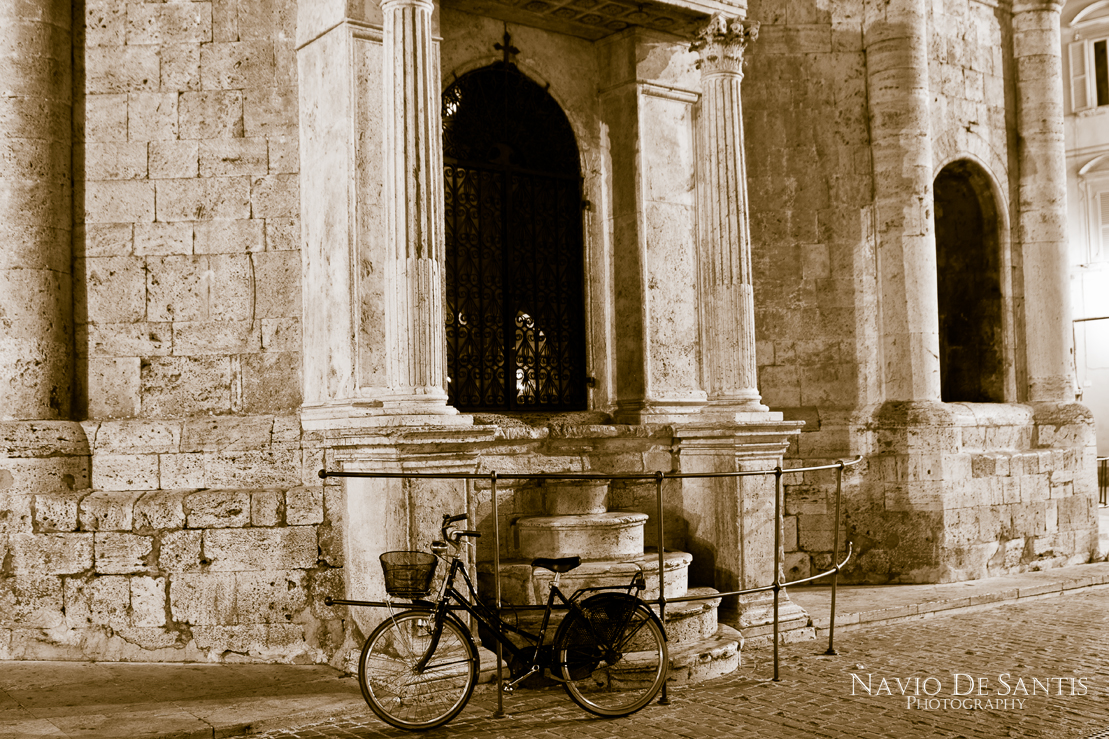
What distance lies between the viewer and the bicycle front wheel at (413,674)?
19.5 ft

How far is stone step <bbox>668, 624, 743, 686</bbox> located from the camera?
277 inches

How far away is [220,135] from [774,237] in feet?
18.5

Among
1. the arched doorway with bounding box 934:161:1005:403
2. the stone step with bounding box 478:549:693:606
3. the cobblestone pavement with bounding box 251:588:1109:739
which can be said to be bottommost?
the cobblestone pavement with bounding box 251:588:1109:739

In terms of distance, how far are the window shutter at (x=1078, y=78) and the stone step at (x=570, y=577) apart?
20.8 meters

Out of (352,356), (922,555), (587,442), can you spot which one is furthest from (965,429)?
(352,356)

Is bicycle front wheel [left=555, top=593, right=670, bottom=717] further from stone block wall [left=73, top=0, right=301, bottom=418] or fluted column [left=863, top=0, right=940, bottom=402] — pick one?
fluted column [left=863, top=0, right=940, bottom=402]

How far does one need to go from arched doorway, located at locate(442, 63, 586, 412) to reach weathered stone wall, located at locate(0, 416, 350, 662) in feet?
5.69

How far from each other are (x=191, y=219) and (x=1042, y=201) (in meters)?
9.24

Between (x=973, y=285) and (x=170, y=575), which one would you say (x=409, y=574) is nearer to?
(x=170, y=575)

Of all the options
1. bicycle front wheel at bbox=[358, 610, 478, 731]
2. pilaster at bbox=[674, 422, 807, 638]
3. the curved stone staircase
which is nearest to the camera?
bicycle front wheel at bbox=[358, 610, 478, 731]

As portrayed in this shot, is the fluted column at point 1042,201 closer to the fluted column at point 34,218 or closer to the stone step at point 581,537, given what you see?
the stone step at point 581,537

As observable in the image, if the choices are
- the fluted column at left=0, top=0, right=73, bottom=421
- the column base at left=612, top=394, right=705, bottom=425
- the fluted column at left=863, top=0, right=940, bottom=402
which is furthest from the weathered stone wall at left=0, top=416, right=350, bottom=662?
the fluted column at left=863, top=0, right=940, bottom=402

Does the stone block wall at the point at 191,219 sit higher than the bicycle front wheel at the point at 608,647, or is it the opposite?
the stone block wall at the point at 191,219

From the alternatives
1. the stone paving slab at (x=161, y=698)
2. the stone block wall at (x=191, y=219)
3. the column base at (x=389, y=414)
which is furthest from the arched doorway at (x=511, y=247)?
the stone paving slab at (x=161, y=698)
